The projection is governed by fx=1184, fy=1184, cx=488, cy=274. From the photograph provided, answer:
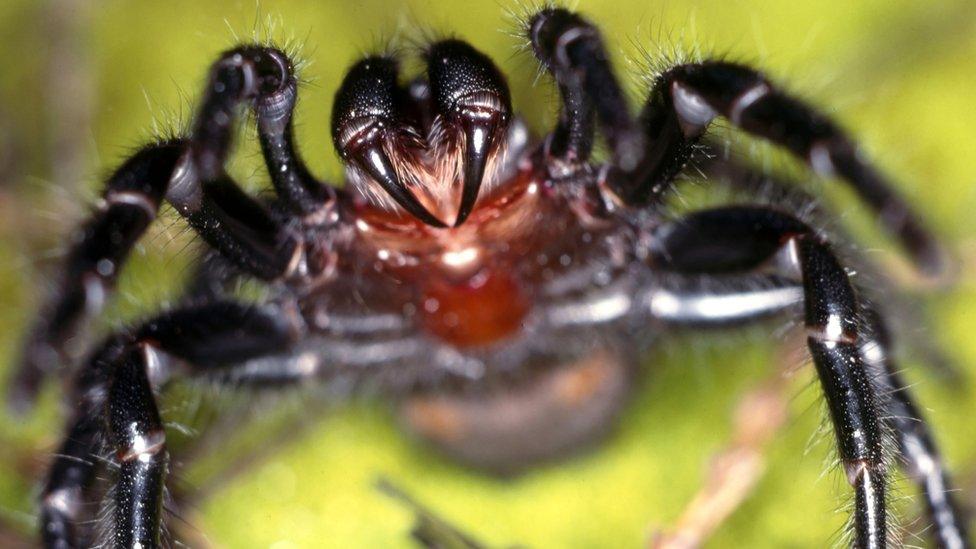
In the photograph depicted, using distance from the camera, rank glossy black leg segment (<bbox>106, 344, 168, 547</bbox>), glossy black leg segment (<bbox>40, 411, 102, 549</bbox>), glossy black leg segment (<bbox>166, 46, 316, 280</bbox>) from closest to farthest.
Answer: glossy black leg segment (<bbox>166, 46, 316, 280</bbox>), glossy black leg segment (<bbox>106, 344, 168, 547</bbox>), glossy black leg segment (<bbox>40, 411, 102, 549</bbox>)

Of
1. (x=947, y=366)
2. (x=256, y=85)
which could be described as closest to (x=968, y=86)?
(x=947, y=366)

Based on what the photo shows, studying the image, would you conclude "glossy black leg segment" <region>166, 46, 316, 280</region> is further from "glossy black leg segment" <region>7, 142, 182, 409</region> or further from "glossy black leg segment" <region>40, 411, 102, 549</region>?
"glossy black leg segment" <region>40, 411, 102, 549</region>

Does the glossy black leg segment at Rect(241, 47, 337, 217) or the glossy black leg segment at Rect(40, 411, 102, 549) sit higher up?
the glossy black leg segment at Rect(241, 47, 337, 217)

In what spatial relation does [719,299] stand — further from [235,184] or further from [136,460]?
[136,460]

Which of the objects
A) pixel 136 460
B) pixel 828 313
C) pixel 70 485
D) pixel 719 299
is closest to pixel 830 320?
pixel 828 313

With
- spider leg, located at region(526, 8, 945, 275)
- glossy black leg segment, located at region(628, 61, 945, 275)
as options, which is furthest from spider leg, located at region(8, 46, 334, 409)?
glossy black leg segment, located at region(628, 61, 945, 275)

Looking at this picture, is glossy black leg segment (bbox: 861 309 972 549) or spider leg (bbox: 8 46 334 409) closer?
spider leg (bbox: 8 46 334 409)

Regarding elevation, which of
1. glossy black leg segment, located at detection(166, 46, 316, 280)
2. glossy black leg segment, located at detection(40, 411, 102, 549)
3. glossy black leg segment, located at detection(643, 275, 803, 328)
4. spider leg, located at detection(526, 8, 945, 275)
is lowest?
glossy black leg segment, located at detection(40, 411, 102, 549)

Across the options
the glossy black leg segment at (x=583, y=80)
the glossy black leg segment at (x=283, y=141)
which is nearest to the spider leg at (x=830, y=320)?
the glossy black leg segment at (x=583, y=80)
